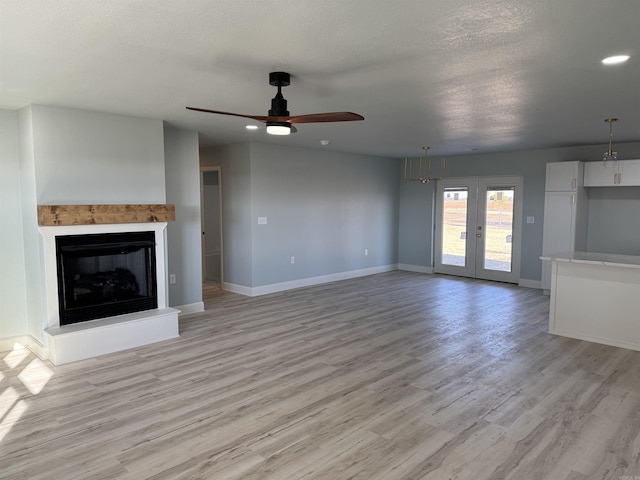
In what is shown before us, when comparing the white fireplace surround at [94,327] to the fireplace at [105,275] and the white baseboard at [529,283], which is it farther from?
the white baseboard at [529,283]

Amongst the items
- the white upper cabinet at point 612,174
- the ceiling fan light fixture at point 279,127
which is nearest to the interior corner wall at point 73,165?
the ceiling fan light fixture at point 279,127

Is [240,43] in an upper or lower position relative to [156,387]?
upper

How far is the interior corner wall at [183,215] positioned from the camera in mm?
5547

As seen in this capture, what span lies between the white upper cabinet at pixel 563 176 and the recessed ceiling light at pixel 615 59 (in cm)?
426

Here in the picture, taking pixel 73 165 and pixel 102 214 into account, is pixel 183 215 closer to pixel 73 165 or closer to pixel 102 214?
pixel 102 214

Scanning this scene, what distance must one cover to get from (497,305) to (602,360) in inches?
86.2

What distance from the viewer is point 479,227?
8.36 m

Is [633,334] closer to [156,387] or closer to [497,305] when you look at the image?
[497,305]

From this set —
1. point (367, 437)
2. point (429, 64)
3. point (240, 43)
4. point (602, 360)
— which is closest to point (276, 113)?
point (240, 43)

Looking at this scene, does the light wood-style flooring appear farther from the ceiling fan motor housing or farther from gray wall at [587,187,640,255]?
gray wall at [587,187,640,255]

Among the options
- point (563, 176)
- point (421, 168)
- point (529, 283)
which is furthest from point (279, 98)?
point (421, 168)

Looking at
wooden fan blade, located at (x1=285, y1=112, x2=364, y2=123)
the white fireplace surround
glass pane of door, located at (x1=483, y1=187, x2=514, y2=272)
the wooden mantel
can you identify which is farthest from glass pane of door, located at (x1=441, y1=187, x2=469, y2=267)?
wooden fan blade, located at (x1=285, y1=112, x2=364, y2=123)

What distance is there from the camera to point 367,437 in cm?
282

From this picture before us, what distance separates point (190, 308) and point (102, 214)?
1936mm
